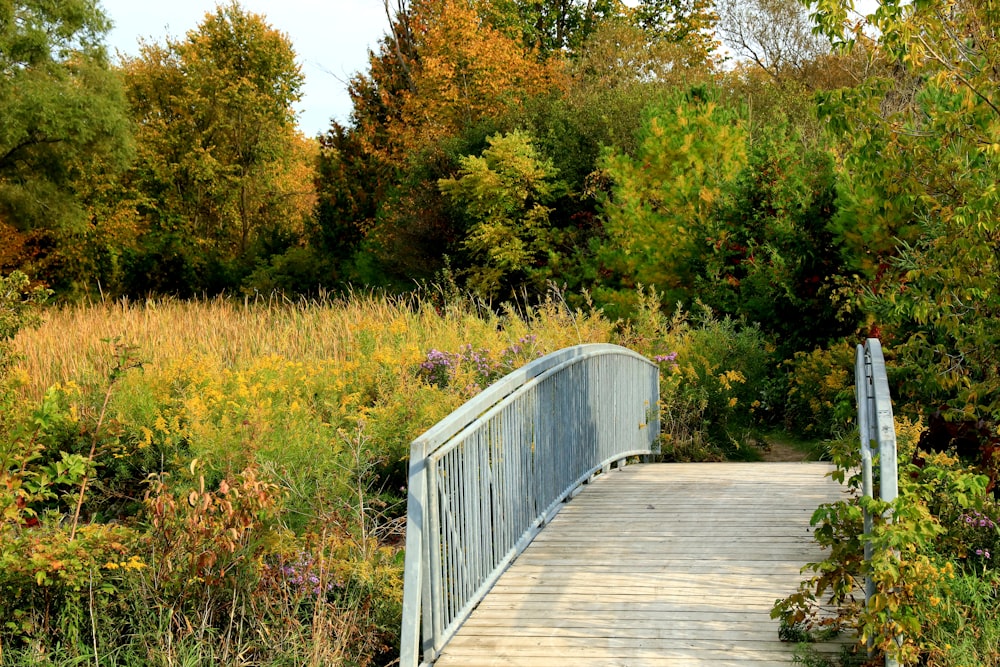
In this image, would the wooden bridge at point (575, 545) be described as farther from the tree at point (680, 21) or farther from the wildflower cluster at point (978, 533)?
the tree at point (680, 21)

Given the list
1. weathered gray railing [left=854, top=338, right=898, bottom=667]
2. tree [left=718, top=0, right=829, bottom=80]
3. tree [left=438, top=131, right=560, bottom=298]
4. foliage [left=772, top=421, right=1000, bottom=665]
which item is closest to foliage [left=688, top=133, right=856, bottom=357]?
tree [left=438, top=131, right=560, bottom=298]

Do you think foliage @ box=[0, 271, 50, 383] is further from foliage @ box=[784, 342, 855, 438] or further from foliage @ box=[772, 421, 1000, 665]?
foliage @ box=[784, 342, 855, 438]

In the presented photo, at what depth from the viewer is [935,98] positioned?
9.29 metres

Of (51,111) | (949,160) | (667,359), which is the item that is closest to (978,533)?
(949,160)

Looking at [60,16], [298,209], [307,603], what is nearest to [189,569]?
[307,603]

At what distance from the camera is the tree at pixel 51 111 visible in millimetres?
27844

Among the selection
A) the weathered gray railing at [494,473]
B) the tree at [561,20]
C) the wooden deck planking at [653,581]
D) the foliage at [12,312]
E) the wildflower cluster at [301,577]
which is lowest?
the wooden deck planking at [653,581]

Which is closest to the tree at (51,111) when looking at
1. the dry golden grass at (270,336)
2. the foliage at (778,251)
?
the dry golden grass at (270,336)

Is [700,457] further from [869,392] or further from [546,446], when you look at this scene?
[869,392]

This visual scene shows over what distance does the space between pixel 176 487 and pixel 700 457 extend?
6.50 m

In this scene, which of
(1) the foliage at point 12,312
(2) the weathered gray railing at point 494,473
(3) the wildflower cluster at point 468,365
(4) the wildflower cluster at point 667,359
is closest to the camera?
(2) the weathered gray railing at point 494,473

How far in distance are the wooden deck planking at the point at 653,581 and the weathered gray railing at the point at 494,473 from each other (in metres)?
0.18

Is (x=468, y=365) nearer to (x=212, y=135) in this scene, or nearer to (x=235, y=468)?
(x=235, y=468)

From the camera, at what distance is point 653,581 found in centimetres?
586
